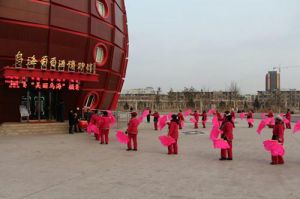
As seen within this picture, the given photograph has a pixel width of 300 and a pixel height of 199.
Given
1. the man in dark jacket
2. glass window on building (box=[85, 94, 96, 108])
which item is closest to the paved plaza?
the man in dark jacket

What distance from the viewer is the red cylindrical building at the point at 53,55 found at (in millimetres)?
20203

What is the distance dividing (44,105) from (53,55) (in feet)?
11.0

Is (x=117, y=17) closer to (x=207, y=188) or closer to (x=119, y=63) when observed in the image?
(x=119, y=63)

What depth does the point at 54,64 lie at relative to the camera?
21.1 m

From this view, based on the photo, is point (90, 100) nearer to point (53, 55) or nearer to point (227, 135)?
point (53, 55)

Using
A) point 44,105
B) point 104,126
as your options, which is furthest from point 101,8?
point 104,126

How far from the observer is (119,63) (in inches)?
1092

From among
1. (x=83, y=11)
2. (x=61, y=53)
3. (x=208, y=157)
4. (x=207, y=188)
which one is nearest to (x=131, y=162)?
(x=208, y=157)

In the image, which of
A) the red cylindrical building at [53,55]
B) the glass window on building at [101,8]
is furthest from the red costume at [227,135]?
the glass window on building at [101,8]

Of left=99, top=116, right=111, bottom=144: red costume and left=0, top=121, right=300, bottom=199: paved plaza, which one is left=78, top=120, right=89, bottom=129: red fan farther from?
left=0, top=121, right=300, bottom=199: paved plaza

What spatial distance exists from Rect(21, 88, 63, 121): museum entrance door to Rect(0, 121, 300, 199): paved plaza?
8.10 metres

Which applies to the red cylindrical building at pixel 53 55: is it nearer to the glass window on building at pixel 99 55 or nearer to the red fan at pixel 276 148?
the glass window on building at pixel 99 55

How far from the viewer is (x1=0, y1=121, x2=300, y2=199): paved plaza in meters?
7.40

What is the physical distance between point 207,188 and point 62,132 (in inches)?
570
